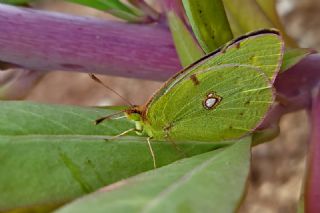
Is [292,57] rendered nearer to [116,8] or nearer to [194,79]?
[194,79]

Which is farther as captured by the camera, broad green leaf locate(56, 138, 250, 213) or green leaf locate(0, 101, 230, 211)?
green leaf locate(0, 101, 230, 211)

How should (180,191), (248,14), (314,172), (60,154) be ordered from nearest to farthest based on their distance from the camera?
(180,191) → (60,154) → (314,172) → (248,14)

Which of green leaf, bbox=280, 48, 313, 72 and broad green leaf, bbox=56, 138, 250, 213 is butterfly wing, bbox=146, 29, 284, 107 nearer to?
green leaf, bbox=280, 48, 313, 72

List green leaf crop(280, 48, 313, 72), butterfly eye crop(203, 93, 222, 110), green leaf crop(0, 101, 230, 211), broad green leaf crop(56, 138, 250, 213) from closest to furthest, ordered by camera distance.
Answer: broad green leaf crop(56, 138, 250, 213) < green leaf crop(0, 101, 230, 211) < green leaf crop(280, 48, 313, 72) < butterfly eye crop(203, 93, 222, 110)

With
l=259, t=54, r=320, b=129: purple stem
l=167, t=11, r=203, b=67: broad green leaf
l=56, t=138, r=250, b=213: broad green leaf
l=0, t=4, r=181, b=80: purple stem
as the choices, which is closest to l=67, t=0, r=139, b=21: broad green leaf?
l=0, t=4, r=181, b=80: purple stem

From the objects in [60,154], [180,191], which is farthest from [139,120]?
[180,191]

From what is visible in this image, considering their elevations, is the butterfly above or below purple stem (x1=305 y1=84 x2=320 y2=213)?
above

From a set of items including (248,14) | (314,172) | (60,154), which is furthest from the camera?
(248,14)
